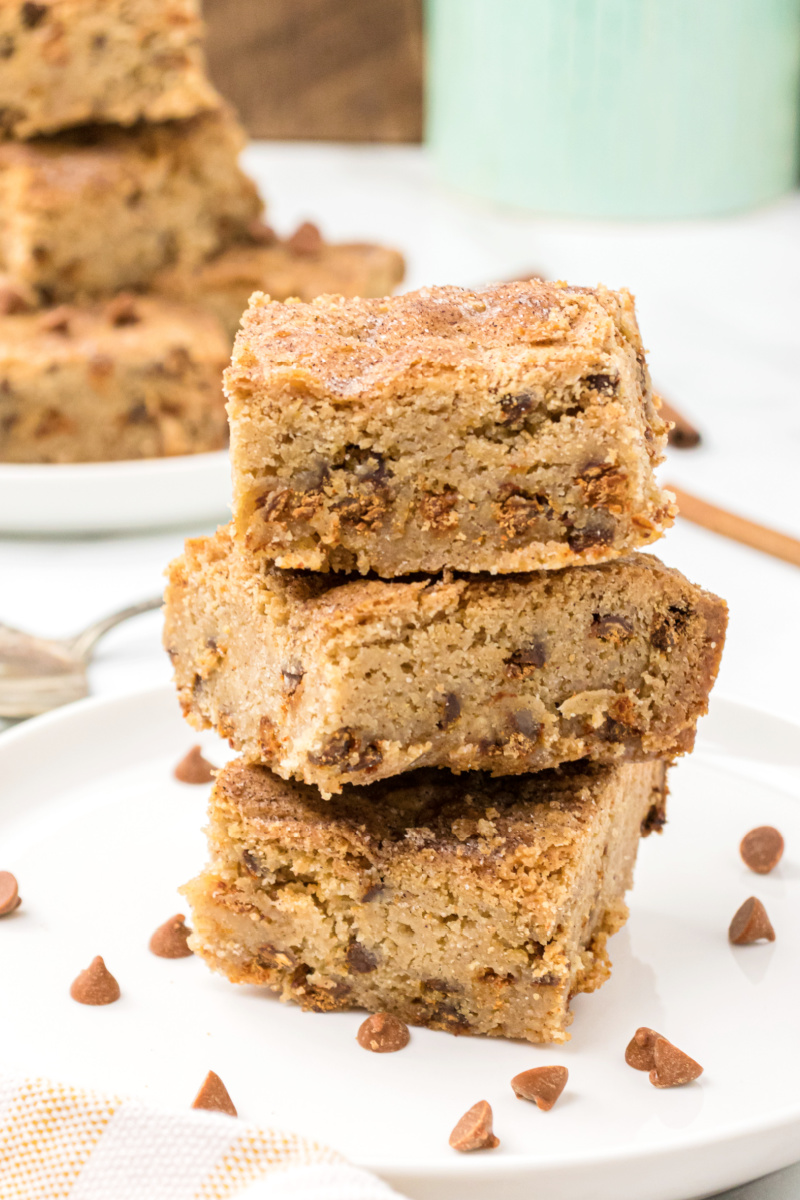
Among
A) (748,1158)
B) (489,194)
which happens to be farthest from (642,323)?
(748,1158)

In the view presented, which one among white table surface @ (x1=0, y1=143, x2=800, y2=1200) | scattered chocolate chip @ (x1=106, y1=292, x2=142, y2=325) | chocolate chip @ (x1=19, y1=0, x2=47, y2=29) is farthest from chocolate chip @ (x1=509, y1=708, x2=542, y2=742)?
chocolate chip @ (x1=19, y1=0, x2=47, y2=29)

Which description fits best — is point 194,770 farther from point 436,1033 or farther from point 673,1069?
point 673,1069

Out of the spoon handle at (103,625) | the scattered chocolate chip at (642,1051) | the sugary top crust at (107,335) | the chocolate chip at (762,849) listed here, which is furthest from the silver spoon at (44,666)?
the scattered chocolate chip at (642,1051)

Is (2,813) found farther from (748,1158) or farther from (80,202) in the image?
(80,202)

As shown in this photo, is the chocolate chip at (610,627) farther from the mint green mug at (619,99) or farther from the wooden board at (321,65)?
the wooden board at (321,65)

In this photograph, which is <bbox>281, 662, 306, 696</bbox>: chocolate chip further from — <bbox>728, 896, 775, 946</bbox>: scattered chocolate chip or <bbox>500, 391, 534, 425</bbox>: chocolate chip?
<bbox>728, 896, 775, 946</bbox>: scattered chocolate chip

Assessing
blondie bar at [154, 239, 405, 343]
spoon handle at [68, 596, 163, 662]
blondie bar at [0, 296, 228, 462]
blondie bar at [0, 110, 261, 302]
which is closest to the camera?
spoon handle at [68, 596, 163, 662]
